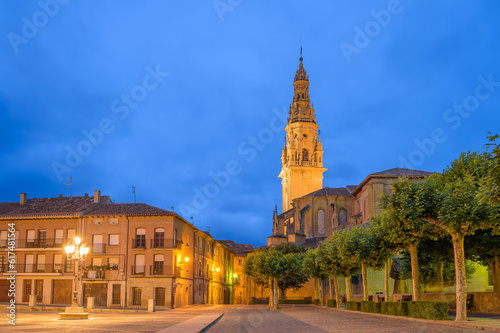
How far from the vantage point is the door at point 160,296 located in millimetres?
46188

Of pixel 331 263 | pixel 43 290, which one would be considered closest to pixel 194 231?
pixel 43 290

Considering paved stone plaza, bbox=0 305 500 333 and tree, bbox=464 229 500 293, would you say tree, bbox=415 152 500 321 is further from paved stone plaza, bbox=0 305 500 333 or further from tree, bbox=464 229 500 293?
tree, bbox=464 229 500 293

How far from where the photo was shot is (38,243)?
50.0 metres

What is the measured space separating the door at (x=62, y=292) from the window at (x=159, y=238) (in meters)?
9.02

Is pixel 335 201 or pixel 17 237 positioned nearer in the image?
pixel 17 237

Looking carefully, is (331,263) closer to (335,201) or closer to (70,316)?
(70,316)

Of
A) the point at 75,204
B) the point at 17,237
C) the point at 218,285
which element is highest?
the point at 75,204

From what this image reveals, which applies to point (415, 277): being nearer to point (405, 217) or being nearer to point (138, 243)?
point (405, 217)

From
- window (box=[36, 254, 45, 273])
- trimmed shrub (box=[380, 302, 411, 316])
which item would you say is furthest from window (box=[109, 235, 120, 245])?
trimmed shrub (box=[380, 302, 411, 316])

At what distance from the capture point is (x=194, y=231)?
57.0 m

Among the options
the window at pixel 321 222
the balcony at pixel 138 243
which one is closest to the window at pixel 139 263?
the balcony at pixel 138 243

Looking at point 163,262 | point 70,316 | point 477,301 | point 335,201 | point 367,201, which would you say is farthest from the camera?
point 335,201

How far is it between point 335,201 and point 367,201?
1869 cm

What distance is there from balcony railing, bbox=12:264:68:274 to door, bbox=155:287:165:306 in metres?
9.39
